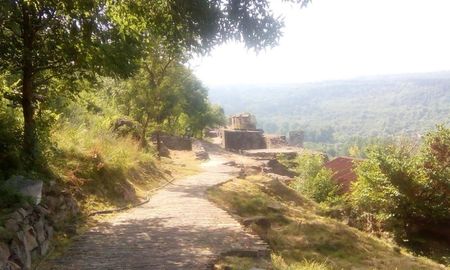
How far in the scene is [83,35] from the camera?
8.19m

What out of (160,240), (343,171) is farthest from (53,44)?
(343,171)

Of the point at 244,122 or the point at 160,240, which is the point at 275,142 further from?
the point at 160,240

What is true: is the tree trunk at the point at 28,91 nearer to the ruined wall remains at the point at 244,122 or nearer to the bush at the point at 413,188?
the bush at the point at 413,188

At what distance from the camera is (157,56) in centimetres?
2039

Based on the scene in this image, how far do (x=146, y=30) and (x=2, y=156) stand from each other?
4433 mm

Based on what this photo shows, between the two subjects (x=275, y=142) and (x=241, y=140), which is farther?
(x=275, y=142)

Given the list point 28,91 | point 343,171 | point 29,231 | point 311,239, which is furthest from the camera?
point 343,171

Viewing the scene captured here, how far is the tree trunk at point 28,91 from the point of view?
25.8 ft

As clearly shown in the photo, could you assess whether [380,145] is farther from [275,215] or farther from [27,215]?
[27,215]

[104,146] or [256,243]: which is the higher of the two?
[104,146]

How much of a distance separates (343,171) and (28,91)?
24.0 metres

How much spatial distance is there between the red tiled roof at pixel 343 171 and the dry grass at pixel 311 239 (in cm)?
1269

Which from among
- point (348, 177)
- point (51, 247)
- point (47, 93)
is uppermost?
point (47, 93)

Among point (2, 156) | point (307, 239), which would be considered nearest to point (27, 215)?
point (2, 156)
